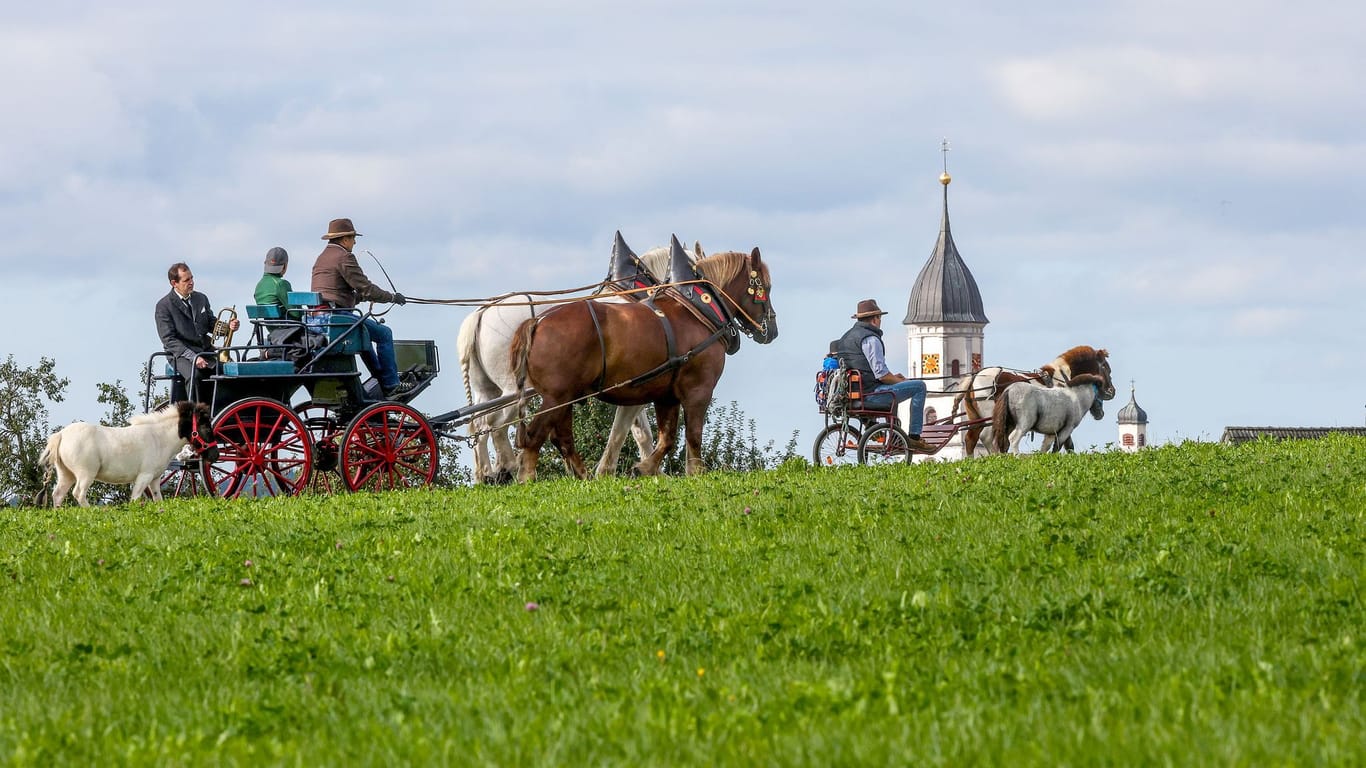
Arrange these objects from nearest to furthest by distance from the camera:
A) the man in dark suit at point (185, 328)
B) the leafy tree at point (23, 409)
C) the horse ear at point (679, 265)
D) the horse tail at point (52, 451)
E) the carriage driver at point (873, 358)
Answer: the man in dark suit at point (185, 328), the horse tail at point (52, 451), the horse ear at point (679, 265), the carriage driver at point (873, 358), the leafy tree at point (23, 409)

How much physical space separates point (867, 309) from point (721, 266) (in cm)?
248

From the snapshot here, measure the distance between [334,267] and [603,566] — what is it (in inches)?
340

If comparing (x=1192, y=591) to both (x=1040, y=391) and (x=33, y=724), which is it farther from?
Result: (x=1040, y=391)

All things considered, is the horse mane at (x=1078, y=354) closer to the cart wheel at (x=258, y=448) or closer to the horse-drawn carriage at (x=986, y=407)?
the horse-drawn carriage at (x=986, y=407)

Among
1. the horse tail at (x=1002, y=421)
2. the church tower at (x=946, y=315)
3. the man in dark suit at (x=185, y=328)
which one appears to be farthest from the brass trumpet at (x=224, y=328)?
the church tower at (x=946, y=315)

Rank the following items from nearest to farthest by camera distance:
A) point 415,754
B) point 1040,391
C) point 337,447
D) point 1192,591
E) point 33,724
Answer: point 415,754, point 33,724, point 1192,591, point 337,447, point 1040,391

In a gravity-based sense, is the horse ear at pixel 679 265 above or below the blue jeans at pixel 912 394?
above

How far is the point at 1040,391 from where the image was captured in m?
23.5

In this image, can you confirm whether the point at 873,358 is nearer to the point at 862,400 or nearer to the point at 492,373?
the point at 862,400

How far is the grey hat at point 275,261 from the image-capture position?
16.6 meters

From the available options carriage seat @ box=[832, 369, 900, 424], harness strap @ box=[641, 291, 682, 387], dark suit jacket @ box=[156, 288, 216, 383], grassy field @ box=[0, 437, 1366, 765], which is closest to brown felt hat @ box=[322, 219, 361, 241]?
dark suit jacket @ box=[156, 288, 216, 383]

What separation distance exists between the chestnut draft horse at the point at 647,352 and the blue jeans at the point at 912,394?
1.97 m

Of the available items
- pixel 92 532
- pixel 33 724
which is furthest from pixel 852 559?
pixel 92 532

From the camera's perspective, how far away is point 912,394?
70.3 ft
